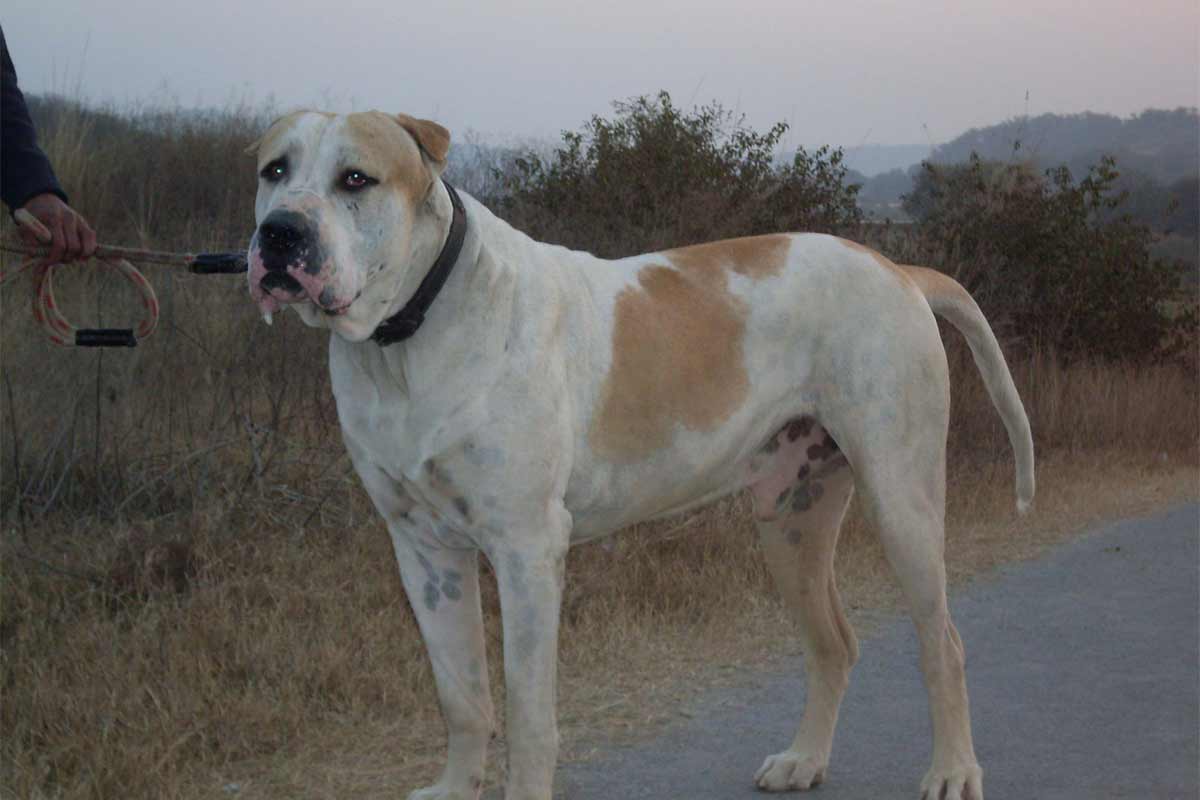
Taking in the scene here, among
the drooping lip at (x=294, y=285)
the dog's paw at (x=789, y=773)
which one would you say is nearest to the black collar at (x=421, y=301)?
the drooping lip at (x=294, y=285)

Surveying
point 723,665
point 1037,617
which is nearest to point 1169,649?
point 1037,617

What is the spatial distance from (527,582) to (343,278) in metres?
0.92

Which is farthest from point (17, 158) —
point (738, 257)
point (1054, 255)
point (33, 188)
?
point (1054, 255)

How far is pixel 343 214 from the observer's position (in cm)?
350

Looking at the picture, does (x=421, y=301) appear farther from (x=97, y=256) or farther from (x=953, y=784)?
(x=953, y=784)

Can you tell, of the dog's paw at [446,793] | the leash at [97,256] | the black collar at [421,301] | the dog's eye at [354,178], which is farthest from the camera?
the leash at [97,256]

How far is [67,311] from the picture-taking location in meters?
9.01

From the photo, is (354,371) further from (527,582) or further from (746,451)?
(746,451)

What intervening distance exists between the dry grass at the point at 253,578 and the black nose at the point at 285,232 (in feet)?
5.62

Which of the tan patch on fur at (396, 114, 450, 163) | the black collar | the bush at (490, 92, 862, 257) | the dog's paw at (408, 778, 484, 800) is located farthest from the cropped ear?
the bush at (490, 92, 862, 257)

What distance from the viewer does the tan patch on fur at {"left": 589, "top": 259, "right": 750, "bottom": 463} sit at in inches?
163

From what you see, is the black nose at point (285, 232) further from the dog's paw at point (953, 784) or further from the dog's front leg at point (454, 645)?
the dog's paw at point (953, 784)

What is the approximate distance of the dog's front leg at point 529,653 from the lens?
3.78 m

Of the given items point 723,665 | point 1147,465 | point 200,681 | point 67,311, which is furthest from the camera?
point 1147,465
